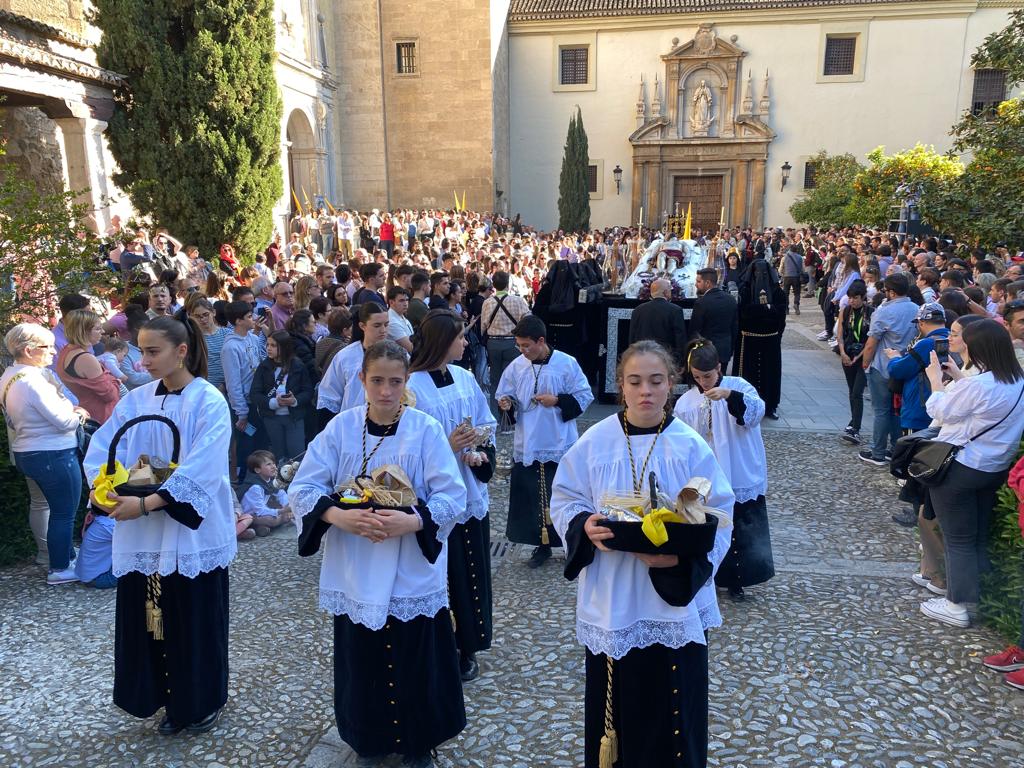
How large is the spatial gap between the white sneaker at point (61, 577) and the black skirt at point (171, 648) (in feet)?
6.88

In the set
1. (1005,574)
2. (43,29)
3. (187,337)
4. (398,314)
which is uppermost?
(43,29)

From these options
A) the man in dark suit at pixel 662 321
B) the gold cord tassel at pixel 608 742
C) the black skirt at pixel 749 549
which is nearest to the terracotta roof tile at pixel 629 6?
the man in dark suit at pixel 662 321

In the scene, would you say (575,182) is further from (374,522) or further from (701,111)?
(374,522)

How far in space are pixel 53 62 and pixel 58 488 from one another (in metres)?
9.73

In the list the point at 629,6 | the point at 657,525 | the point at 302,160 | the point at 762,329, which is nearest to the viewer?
the point at 657,525

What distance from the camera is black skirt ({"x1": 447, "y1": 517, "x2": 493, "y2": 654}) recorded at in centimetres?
395

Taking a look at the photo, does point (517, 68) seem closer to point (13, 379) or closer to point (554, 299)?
point (554, 299)

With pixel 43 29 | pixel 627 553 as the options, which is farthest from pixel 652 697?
pixel 43 29

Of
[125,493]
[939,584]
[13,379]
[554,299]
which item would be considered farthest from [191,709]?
[554,299]

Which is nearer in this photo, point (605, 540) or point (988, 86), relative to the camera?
point (605, 540)

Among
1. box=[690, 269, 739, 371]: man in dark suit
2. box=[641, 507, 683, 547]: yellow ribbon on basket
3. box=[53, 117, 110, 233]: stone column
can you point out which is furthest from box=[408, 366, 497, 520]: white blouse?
box=[53, 117, 110, 233]: stone column

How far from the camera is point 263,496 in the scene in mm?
6348

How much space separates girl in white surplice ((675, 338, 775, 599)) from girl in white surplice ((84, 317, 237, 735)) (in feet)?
8.96

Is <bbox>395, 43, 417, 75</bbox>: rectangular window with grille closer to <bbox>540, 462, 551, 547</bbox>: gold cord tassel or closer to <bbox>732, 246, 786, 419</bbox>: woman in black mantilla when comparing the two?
<bbox>732, 246, 786, 419</bbox>: woman in black mantilla
